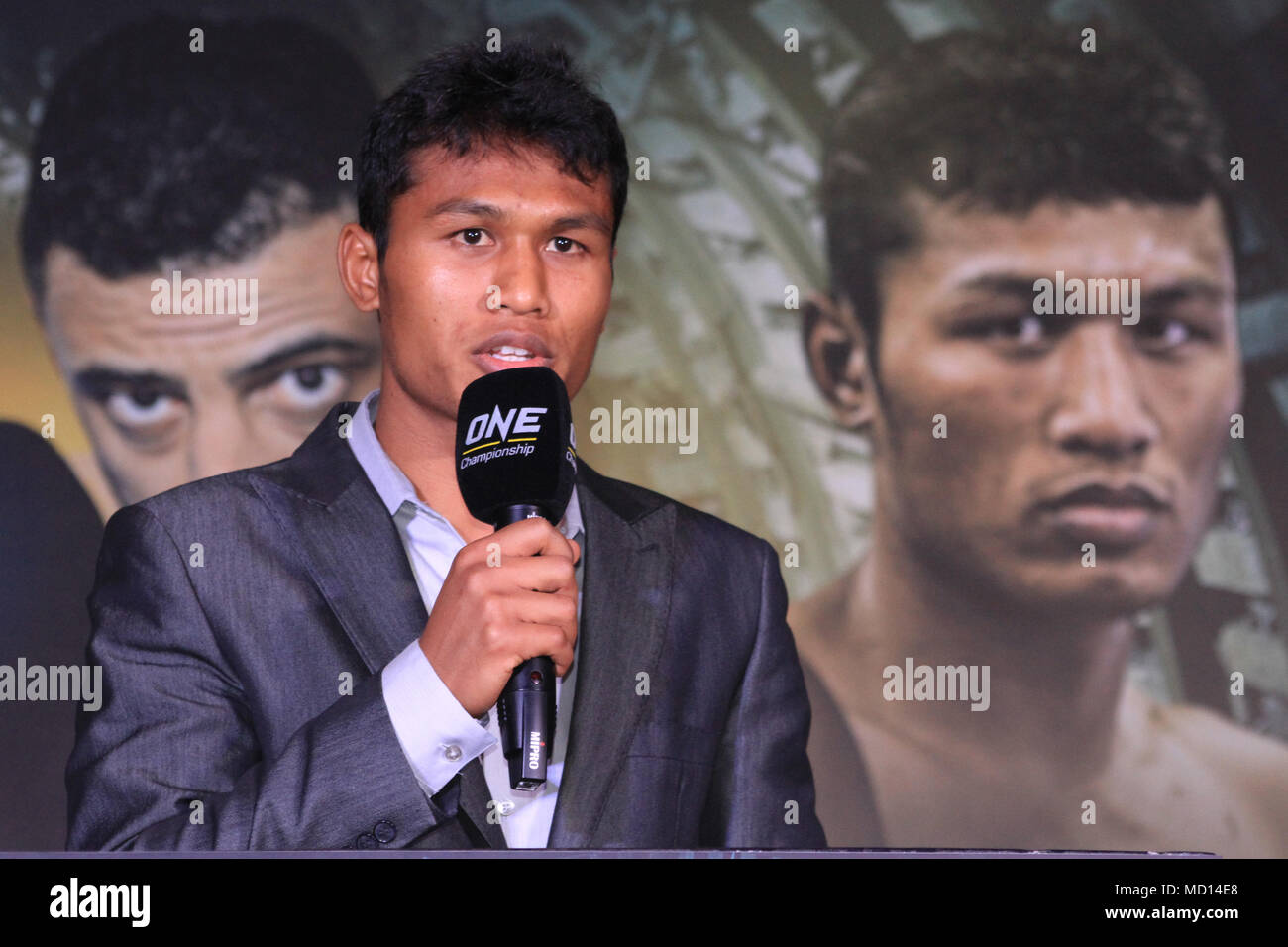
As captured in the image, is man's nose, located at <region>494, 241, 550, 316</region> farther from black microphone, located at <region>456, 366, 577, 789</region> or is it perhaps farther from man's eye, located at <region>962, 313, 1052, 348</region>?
man's eye, located at <region>962, 313, 1052, 348</region>

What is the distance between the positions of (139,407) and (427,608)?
177 centimetres

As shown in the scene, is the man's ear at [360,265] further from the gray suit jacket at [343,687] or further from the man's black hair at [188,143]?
the man's black hair at [188,143]

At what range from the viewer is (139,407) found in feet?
11.4

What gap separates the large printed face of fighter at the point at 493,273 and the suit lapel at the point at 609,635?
30 centimetres

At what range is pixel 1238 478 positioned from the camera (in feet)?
11.9

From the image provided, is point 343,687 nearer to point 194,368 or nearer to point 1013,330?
point 194,368

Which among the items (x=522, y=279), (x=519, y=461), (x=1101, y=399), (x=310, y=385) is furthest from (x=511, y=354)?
(x=1101, y=399)

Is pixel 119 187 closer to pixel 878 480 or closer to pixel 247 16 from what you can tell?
pixel 247 16

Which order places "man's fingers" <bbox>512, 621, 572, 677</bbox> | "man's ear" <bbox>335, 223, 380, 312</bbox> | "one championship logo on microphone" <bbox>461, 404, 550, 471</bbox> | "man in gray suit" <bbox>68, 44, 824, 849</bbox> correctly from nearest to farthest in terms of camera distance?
"man's fingers" <bbox>512, 621, 572, 677</bbox> < "one championship logo on microphone" <bbox>461, 404, 550, 471</bbox> < "man in gray suit" <bbox>68, 44, 824, 849</bbox> < "man's ear" <bbox>335, 223, 380, 312</bbox>

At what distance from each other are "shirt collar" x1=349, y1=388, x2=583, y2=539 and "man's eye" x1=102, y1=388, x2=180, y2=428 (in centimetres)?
144

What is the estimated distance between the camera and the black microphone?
1481 millimetres

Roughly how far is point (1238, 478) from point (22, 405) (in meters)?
3.17

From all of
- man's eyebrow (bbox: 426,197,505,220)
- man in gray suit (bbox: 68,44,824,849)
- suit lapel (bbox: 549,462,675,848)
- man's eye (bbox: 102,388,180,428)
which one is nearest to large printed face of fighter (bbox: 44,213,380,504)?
man's eye (bbox: 102,388,180,428)
